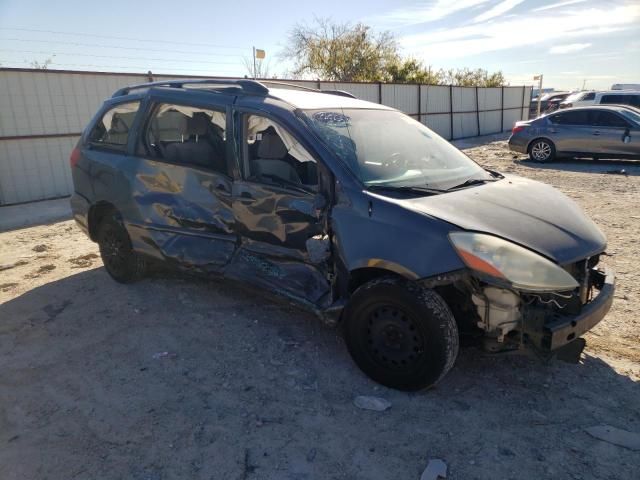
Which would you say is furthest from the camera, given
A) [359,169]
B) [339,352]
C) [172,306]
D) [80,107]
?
[80,107]

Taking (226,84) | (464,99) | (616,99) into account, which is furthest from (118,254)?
(464,99)

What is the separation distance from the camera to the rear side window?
41.4 ft

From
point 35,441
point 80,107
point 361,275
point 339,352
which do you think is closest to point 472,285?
point 361,275

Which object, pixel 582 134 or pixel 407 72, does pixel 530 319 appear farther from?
pixel 407 72

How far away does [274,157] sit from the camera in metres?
3.49

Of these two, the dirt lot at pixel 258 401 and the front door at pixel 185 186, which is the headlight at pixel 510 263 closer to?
the dirt lot at pixel 258 401

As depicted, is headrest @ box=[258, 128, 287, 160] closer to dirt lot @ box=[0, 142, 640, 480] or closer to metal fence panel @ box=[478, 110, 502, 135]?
dirt lot @ box=[0, 142, 640, 480]

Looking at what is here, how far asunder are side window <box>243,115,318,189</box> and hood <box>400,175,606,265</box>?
0.76m

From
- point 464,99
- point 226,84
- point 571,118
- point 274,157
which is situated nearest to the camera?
point 274,157

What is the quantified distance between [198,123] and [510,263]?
2.62 meters

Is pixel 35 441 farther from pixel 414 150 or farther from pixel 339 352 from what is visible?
pixel 414 150

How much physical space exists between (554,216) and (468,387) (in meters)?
1.22

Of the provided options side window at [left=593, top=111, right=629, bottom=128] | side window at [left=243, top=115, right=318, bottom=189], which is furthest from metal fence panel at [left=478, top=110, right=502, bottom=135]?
side window at [left=243, top=115, right=318, bottom=189]

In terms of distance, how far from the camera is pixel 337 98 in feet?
13.3
